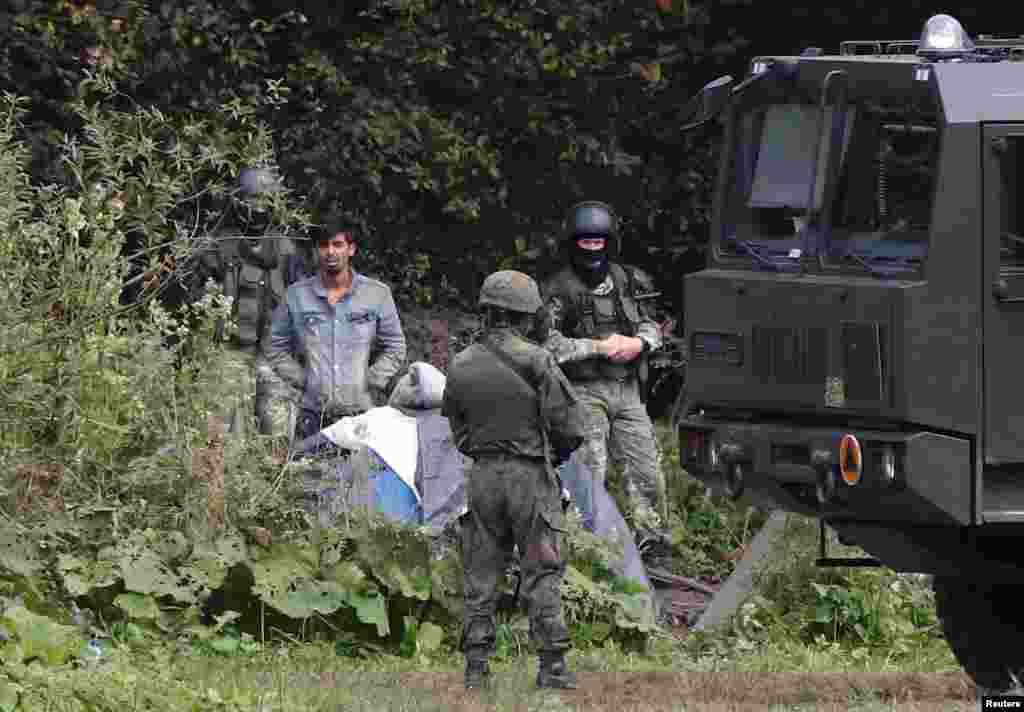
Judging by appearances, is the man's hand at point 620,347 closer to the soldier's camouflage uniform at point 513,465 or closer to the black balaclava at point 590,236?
the black balaclava at point 590,236

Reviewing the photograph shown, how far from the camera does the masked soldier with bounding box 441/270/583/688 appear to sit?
10.2m

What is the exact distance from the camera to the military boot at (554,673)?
33.5 ft

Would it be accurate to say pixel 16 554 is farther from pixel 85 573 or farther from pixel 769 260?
pixel 769 260

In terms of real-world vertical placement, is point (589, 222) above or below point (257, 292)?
above

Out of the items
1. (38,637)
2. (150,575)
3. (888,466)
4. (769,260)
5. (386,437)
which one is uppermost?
(769,260)

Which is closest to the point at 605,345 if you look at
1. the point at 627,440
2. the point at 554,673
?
the point at 627,440

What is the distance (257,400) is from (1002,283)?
515 cm

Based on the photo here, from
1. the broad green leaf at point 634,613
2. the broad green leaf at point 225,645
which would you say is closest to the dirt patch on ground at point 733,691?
the broad green leaf at point 225,645

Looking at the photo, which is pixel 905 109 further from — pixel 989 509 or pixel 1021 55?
pixel 989 509

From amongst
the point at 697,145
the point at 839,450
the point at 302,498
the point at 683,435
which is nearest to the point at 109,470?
the point at 302,498

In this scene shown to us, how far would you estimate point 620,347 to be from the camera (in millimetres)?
13781

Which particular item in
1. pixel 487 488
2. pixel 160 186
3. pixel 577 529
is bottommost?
pixel 577 529

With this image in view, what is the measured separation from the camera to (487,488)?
1022 centimetres

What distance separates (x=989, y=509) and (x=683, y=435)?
5.31ft
